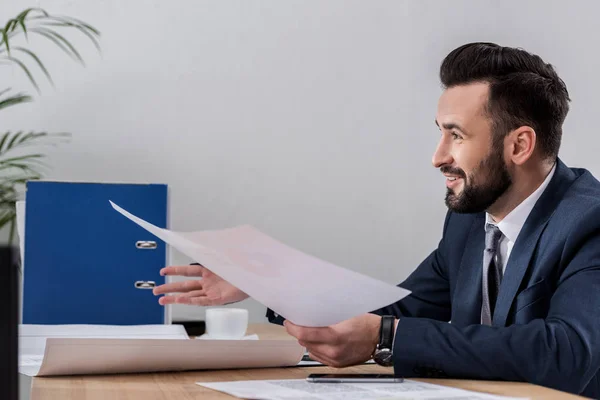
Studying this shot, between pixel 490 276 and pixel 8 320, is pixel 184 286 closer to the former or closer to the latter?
pixel 490 276

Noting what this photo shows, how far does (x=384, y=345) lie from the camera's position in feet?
3.94

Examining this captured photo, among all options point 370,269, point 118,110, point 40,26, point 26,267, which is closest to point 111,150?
point 118,110

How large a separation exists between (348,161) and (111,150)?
793 millimetres

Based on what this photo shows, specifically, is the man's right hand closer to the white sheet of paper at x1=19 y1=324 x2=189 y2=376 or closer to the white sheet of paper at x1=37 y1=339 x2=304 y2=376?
the white sheet of paper at x1=19 y1=324 x2=189 y2=376

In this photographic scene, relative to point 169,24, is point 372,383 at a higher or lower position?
lower

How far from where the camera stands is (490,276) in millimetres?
1589

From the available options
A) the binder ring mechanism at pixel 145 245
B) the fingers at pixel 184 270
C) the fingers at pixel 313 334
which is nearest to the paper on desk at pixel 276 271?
the fingers at pixel 313 334

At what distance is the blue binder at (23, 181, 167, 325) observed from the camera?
1.95 m

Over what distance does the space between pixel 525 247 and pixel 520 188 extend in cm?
19

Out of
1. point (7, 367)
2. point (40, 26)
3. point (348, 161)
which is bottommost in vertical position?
point (7, 367)

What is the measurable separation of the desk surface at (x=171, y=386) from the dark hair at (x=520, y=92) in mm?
644

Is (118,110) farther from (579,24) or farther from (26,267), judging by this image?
(579,24)

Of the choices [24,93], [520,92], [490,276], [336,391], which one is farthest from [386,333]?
[24,93]

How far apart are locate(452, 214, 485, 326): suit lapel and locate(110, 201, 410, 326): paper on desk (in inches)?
22.6
